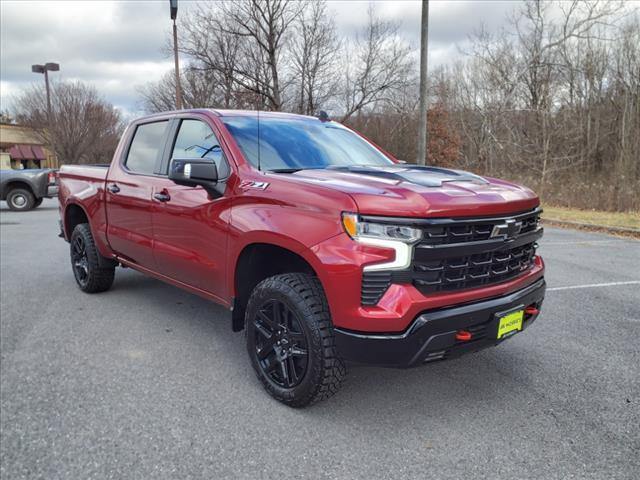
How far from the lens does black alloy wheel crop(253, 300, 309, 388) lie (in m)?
2.75

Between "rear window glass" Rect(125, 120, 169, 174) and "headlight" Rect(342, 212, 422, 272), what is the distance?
2393 millimetres

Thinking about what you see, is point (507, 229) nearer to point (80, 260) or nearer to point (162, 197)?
point (162, 197)

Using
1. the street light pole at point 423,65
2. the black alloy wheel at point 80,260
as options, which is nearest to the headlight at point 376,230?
the black alloy wheel at point 80,260

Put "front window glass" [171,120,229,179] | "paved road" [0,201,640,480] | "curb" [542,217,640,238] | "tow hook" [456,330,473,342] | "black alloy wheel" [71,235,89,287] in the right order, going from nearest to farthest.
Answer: "paved road" [0,201,640,480] → "tow hook" [456,330,473,342] → "front window glass" [171,120,229,179] → "black alloy wheel" [71,235,89,287] → "curb" [542,217,640,238]

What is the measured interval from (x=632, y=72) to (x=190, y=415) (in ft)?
83.7

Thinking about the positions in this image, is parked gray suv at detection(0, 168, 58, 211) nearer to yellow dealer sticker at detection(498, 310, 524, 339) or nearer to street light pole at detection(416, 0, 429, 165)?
street light pole at detection(416, 0, 429, 165)

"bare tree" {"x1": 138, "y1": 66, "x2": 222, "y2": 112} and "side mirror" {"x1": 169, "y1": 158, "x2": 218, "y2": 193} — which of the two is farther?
"bare tree" {"x1": 138, "y1": 66, "x2": 222, "y2": 112}

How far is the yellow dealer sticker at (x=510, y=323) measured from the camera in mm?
2673

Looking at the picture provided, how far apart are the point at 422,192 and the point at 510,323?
0.95 meters

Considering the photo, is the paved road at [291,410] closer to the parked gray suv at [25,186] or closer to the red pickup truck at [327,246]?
the red pickup truck at [327,246]

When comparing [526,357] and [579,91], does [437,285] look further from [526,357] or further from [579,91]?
[579,91]

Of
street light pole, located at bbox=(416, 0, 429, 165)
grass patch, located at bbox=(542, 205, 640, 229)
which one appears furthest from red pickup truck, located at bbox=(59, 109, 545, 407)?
street light pole, located at bbox=(416, 0, 429, 165)

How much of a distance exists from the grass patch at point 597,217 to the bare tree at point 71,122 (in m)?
31.8

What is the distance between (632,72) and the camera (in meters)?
21.7
